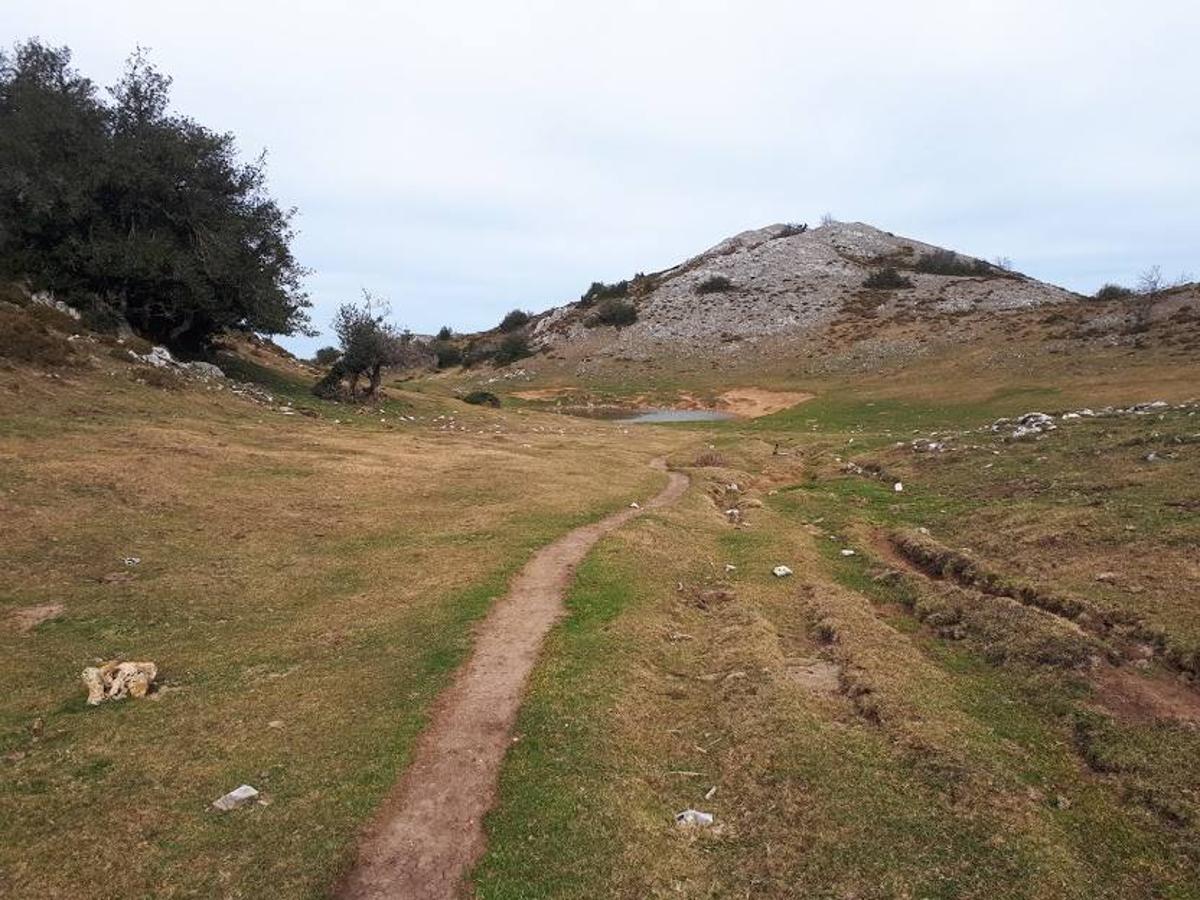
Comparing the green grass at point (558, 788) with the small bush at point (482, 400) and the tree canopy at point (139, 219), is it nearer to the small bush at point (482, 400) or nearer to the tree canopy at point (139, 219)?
the tree canopy at point (139, 219)

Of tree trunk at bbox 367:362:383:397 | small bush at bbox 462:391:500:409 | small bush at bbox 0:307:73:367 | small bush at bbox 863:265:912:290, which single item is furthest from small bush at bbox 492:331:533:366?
small bush at bbox 0:307:73:367

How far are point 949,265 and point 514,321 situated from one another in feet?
265

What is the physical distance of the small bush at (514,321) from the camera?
151 meters

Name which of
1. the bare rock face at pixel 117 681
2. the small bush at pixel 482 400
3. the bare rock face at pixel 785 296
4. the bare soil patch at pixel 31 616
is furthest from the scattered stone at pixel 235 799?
the bare rock face at pixel 785 296

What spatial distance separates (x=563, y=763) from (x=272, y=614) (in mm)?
9210

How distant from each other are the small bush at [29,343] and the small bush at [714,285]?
101m

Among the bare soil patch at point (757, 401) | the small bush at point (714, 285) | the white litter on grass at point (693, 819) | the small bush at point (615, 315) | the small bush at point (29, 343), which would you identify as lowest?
the white litter on grass at point (693, 819)

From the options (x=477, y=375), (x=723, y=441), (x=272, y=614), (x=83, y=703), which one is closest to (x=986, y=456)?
(x=723, y=441)

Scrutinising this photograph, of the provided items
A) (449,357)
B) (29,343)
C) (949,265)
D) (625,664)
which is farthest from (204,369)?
(949,265)

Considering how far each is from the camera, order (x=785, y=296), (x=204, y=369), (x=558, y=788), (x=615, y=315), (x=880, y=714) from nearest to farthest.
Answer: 1. (x=558, y=788)
2. (x=880, y=714)
3. (x=204, y=369)
4. (x=785, y=296)
5. (x=615, y=315)

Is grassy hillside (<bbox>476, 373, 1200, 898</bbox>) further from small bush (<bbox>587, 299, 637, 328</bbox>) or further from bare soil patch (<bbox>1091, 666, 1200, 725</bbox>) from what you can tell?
small bush (<bbox>587, 299, 637, 328</bbox>)

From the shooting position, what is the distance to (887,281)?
11938cm

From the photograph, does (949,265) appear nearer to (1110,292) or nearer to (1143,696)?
(1110,292)

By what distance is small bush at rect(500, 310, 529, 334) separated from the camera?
5935 inches
